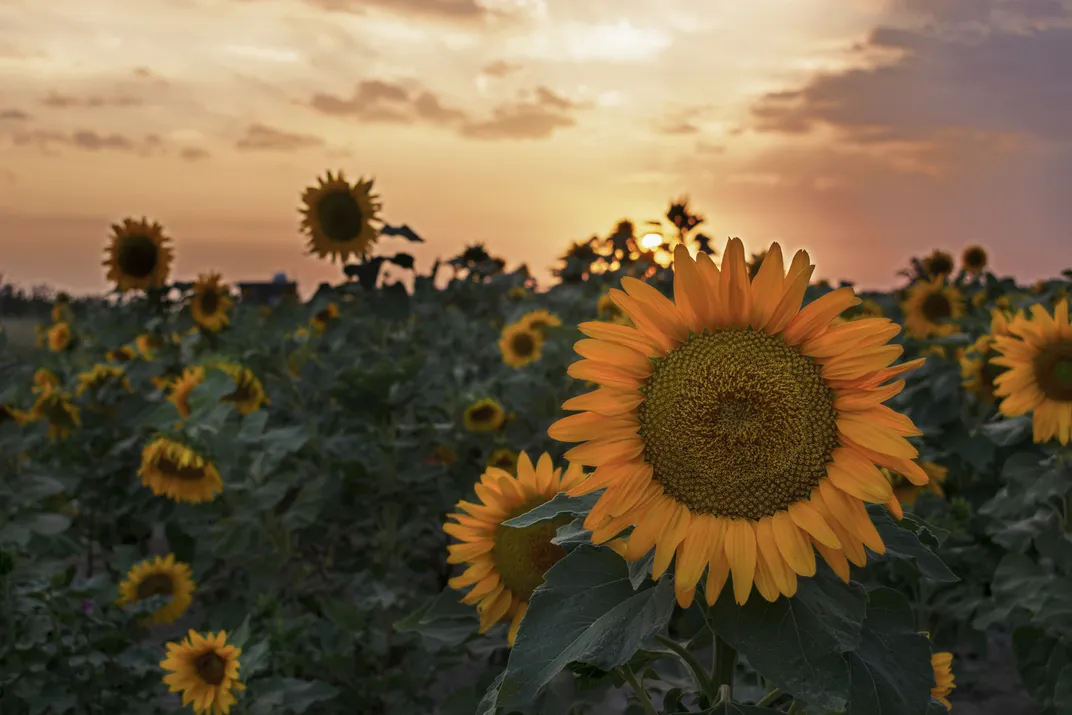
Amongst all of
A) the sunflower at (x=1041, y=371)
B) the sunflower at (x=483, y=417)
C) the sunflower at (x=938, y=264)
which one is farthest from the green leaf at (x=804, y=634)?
the sunflower at (x=938, y=264)

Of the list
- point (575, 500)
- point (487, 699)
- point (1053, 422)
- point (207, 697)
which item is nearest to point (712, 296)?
point (575, 500)

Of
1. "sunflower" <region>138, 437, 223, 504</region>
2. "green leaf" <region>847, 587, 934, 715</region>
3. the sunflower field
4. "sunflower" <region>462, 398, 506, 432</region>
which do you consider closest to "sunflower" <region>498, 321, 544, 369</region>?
the sunflower field

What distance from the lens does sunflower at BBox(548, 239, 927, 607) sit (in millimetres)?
1311

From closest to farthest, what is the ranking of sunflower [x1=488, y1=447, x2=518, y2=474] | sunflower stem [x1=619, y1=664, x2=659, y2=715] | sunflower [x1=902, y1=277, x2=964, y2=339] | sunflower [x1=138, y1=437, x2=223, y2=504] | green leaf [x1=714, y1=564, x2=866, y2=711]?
green leaf [x1=714, y1=564, x2=866, y2=711], sunflower stem [x1=619, y1=664, x2=659, y2=715], sunflower [x1=138, y1=437, x2=223, y2=504], sunflower [x1=488, y1=447, x2=518, y2=474], sunflower [x1=902, y1=277, x2=964, y2=339]

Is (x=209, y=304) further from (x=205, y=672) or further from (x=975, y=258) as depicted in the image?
(x=975, y=258)

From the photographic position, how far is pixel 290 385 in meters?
4.48

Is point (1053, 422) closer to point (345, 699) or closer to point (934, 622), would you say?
point (934, 622)

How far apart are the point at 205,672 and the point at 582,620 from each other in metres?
1.88

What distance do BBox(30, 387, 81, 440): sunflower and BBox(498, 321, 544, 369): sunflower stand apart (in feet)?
8.87

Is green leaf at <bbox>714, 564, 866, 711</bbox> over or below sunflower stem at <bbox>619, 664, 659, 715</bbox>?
over

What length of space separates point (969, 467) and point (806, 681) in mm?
4156

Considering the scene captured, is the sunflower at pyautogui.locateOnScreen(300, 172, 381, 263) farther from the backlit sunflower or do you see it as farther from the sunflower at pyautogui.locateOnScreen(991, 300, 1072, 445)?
the sunflower at pyautogui.locateOnScreen(991, 300, 1072, 445)

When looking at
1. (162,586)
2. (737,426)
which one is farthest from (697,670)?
(162,586)

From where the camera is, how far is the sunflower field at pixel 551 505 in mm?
1340
